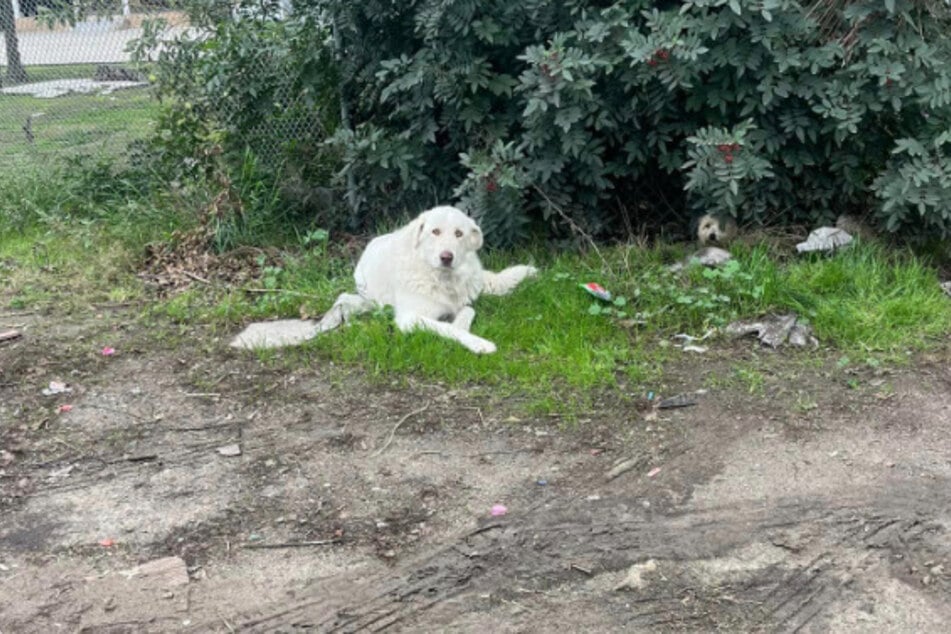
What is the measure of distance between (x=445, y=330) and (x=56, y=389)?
2.13 meters

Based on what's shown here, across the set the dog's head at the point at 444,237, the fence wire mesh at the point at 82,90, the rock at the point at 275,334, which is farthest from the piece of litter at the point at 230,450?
the fence wire mesh at the point at 82,90

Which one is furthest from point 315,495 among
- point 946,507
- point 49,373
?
point 946,507

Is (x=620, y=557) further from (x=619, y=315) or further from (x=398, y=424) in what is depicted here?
(x=619, y=315)

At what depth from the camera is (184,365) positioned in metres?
5.61

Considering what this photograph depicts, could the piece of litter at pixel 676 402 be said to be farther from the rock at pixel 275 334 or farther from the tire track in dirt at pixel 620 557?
the rock at pixel 275 334

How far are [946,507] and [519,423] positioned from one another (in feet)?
6.19

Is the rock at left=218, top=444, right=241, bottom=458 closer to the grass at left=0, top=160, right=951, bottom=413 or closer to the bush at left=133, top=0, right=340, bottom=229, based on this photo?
the grass at left=0, top=160, right=951, bottom=413

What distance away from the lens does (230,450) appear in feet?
15.1

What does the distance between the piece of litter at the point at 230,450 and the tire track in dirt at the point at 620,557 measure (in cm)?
121

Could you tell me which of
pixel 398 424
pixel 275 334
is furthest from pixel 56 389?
pixel 398 424

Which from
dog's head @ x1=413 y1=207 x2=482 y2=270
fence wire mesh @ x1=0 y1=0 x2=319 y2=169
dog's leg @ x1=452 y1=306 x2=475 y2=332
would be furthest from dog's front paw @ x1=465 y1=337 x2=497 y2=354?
fence wire mesh @ x1=0 y1=0 x2=319 y2=169

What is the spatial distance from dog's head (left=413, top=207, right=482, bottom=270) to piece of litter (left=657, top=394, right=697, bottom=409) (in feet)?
5.16

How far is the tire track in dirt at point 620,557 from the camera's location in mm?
3340

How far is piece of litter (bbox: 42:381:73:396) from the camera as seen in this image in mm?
5270
